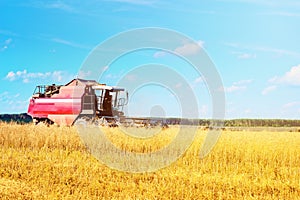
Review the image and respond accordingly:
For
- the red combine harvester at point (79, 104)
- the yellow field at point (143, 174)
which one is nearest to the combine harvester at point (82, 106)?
the red combine harvester at point (79, 104)

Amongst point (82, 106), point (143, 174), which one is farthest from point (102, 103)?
point (143, 174)

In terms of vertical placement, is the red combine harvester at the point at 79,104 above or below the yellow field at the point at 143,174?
above

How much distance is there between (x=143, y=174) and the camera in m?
8.42

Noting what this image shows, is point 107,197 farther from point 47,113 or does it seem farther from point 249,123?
point 249,123

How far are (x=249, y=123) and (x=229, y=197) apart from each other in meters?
39.6

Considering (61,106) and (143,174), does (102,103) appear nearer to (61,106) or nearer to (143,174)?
(61,106)

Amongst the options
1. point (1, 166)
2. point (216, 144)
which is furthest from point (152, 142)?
point (1, 166)

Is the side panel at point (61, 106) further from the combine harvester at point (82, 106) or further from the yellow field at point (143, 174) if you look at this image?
the yellow field at point (143, 174)

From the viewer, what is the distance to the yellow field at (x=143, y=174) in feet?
23.2

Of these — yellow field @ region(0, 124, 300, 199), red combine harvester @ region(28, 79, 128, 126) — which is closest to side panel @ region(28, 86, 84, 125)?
red combine harvester @ region(28, 79, 128, 126)

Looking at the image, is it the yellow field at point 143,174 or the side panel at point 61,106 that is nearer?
the yellow field at point 143,174

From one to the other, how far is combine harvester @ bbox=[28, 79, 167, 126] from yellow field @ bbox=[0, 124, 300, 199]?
4.75 m

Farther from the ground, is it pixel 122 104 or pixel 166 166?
pixel 122 104

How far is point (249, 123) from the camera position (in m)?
45.4
